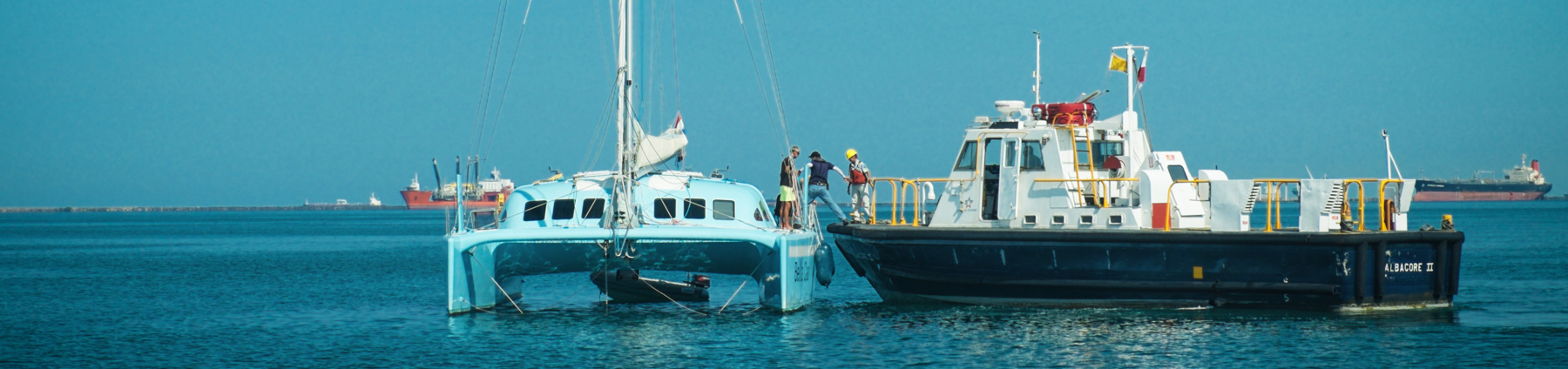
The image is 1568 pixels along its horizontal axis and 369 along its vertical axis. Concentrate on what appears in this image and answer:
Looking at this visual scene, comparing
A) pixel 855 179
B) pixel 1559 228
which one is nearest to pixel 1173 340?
pixel 855 179

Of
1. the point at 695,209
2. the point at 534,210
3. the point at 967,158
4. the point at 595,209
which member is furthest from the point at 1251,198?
the point at 534,210

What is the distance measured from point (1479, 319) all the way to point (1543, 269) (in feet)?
44.9

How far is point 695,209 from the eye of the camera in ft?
62.4

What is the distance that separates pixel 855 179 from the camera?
837 inches

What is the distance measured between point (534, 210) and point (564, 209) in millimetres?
426

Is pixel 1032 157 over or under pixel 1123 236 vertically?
over

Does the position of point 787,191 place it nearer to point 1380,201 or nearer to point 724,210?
point 724,210

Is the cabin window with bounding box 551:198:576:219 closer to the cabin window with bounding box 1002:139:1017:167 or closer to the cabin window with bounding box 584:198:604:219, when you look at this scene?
the cabin window with bounding box 584:198:604:219

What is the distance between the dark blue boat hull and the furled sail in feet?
10.5

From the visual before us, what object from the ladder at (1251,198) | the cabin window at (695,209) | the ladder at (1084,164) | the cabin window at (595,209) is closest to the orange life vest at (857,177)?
the cabin window at (695,209)

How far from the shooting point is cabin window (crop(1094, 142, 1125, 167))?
2006 cm

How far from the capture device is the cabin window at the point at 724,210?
749 inches

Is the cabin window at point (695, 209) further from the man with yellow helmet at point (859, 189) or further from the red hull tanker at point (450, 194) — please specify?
the red hull tanker at point (450, 194)

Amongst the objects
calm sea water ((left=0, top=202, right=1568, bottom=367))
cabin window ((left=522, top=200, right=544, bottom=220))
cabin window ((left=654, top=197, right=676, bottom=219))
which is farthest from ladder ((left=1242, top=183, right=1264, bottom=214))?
cabin window ((left=522, top=200, right=544, bottom=220))
